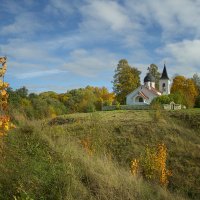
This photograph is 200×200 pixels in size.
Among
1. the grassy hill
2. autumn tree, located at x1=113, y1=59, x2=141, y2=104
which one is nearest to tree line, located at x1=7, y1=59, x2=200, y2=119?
autumn tree, located at x1=113, y1=59, x2=141, y2=104

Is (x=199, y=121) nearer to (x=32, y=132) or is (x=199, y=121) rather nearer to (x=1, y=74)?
(x=32, y=132)

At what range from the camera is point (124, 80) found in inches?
2194

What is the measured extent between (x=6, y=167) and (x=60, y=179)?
4.32 feet

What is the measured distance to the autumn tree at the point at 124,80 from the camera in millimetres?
55500

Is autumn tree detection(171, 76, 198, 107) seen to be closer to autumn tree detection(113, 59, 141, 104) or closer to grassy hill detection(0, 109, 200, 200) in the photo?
autumn tree detection(113, 59, 141, 104)

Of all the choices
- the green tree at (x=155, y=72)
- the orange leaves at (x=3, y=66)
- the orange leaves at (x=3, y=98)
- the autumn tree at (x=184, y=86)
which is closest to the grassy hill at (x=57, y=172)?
the orange leaves at (x=3, y=98)

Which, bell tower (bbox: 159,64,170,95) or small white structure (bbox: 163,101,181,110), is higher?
bell tower (bbox: 159,64,170,95)

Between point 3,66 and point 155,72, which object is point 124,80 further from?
point 3,66

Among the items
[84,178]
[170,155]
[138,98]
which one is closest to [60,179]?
[84,178]

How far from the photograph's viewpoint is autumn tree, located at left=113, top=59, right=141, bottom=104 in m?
55.5

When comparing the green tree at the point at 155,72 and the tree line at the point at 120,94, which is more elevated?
the green tree at the point at 155,72

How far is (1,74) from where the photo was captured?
625cm

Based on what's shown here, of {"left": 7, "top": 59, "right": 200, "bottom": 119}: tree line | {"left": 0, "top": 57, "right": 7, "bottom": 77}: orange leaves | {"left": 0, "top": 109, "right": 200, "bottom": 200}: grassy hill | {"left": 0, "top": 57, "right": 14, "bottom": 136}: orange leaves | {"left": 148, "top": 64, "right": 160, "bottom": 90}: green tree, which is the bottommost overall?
{"left": 0, "top": 109, "right": 200, "bottom": 200}: grassy hill

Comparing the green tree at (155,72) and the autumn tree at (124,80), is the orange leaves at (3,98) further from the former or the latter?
the green tree at (155,72)
